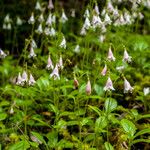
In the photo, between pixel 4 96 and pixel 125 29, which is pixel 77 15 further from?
pixel 4 96

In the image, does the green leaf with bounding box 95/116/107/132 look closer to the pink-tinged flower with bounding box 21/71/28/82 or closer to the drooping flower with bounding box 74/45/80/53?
the pink-tinged flower with bounding box 21/71/28/82

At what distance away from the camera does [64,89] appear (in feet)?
11.7

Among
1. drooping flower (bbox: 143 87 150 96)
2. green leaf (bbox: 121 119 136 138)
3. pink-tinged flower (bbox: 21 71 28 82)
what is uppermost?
pink-tinged flower (bbox: 21 71 28 82)

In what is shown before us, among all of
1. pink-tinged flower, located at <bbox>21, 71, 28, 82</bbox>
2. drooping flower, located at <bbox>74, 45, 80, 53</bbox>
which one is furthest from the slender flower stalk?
drooping flower, located at <bbox>74, 45, 80, 53</bbox>

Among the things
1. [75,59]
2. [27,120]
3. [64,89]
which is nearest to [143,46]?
[75,59]

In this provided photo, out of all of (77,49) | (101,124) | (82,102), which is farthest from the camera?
(77,49)

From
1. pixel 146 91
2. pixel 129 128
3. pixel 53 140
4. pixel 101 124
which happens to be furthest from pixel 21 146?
pixel 146 91

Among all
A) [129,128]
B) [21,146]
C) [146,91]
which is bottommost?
[21,146]

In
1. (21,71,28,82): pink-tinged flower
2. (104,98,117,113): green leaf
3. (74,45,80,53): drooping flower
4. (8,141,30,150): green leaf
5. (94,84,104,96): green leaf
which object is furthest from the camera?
(74,45,80,53): drooping flower

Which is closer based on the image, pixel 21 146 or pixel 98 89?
pixel 21 146

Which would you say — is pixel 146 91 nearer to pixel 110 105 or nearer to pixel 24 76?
pixel 110 105

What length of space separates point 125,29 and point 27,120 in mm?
2047

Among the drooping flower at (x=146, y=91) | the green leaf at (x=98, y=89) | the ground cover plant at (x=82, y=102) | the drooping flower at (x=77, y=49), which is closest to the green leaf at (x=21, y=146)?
the ground cover plant at (x=82, y=102)

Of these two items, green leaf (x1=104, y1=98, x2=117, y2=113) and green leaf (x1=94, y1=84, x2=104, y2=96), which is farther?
green leaf (x1=94, y1=84, x2=104, y2=96)
